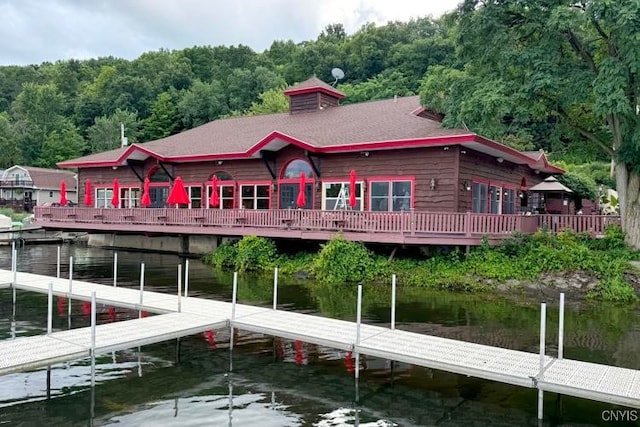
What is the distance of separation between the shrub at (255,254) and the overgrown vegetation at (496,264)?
1319 mm

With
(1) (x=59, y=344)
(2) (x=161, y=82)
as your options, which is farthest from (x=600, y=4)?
(2) (x=161, y=82)

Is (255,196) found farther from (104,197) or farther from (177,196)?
(104,197)

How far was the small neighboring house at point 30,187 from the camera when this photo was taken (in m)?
53.6

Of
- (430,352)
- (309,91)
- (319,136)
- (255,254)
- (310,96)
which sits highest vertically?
(309,91)

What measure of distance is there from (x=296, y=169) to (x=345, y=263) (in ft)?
19.0

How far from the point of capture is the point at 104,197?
27.7 metres

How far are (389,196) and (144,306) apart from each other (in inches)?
421

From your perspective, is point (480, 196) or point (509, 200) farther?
point (509, 200)

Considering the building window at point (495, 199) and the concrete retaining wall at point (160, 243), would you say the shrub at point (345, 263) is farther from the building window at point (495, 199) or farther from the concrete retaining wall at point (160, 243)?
the concrete retaining wall at point (160, 243)

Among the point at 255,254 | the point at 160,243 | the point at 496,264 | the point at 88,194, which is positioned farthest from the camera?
the point at 88,194

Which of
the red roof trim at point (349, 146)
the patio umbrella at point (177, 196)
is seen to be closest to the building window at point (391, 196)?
the red roof trim at point (349, 146)

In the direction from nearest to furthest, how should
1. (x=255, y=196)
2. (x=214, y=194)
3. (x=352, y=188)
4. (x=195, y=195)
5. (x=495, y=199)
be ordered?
(x=352, y=188), (x=495, y=199), (x=214, y=194), (x=255, y=196), (x=195, y=195)

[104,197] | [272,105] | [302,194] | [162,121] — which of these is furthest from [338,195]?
[162,121]

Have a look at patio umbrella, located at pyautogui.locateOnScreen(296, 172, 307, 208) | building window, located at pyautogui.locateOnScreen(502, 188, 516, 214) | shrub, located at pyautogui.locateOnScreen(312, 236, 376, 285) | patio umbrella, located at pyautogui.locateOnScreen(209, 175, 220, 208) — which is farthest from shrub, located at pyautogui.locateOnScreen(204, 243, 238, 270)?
building window, located at pyautogui.locateOnScreen(502, 188, 516, 214)
